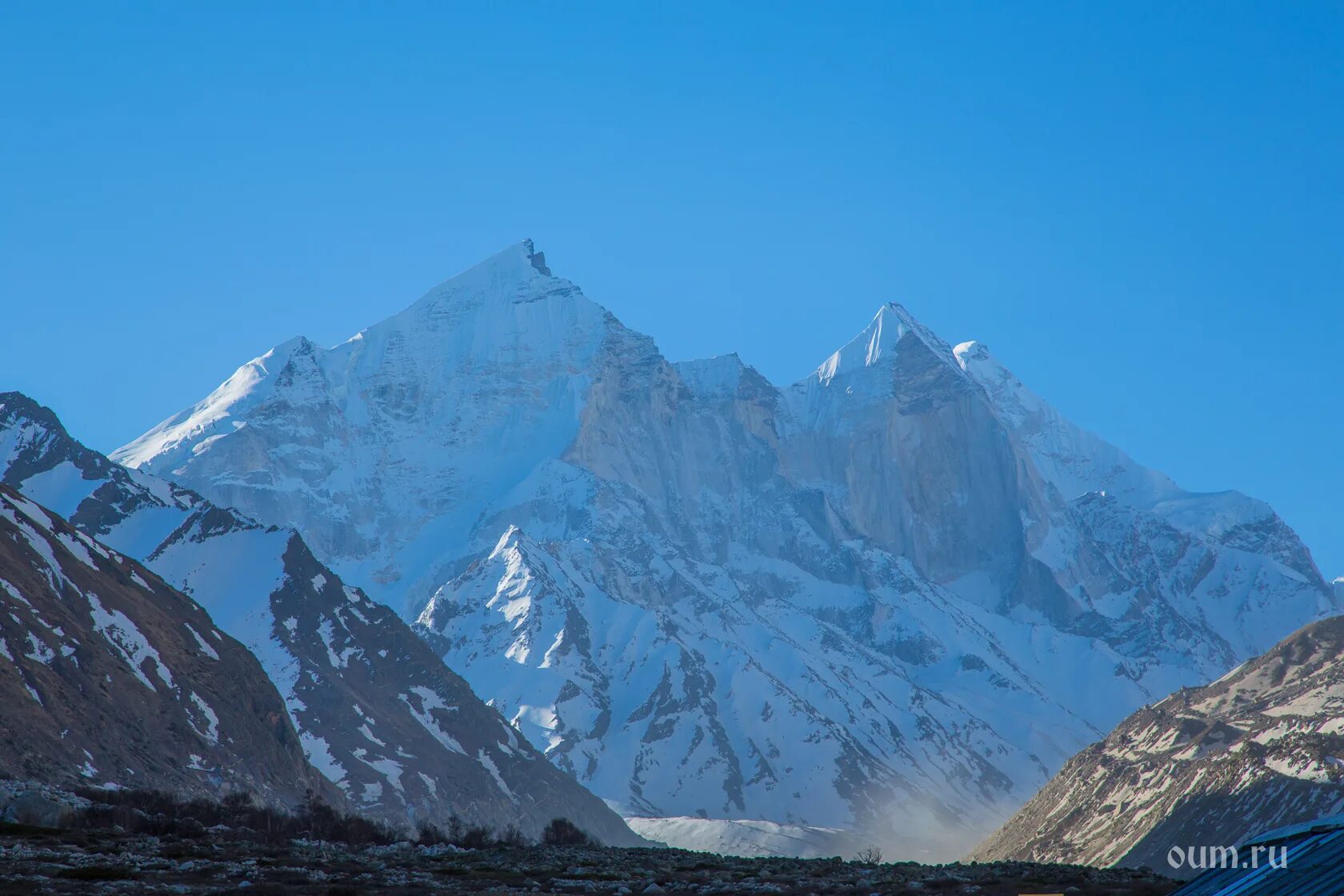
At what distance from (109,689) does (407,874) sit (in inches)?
4166

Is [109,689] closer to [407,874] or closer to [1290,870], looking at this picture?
[407,874]

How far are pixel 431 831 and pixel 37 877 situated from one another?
61543mm

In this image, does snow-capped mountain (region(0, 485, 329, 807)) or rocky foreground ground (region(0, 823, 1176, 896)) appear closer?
rocky foreground ground (region(0, 823, 1176, 896))

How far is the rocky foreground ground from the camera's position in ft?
181

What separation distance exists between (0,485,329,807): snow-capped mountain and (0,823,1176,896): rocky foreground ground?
50.3 m

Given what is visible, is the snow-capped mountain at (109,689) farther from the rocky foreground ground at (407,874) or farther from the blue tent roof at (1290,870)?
the blue tent roof at (1290,870)

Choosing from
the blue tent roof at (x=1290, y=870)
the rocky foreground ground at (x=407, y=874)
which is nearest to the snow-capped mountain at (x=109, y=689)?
the rocky foreground ground at (x=407, y=874)

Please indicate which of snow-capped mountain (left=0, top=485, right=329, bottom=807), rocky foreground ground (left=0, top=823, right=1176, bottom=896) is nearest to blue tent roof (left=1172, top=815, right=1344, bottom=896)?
rocky foreground ground (left=0, top=823, right=1176, bottom=896)

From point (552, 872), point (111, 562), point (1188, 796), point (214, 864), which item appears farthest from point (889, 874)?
point (111, 562)

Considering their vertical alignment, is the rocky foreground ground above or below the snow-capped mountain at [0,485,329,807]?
below

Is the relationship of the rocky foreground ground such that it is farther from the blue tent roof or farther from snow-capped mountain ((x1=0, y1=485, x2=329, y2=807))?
snow-capped mountain ((x1=0, y1=485, x2=329, y2=807))

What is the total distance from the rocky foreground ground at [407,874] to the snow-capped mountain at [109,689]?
5031cm

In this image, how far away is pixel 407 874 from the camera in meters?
64.2

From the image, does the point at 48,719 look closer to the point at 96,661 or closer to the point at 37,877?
the point at 96,661
